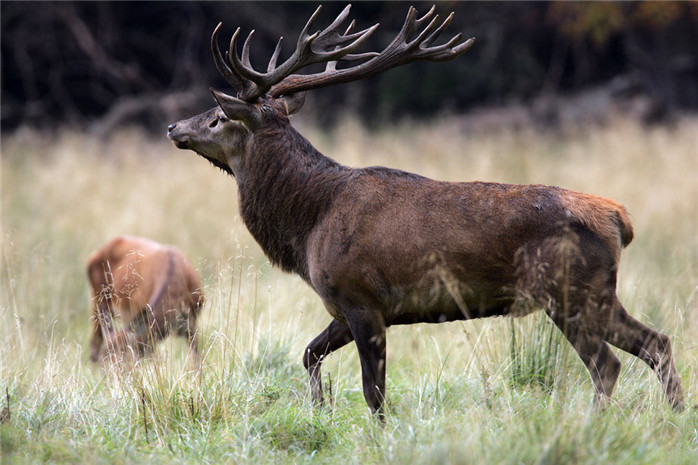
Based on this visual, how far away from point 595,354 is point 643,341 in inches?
10.1

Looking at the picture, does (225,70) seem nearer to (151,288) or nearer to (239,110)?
(239,110)

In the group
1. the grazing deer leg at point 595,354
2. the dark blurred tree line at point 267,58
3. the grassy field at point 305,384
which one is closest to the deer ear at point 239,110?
the grassy field at point 305,384

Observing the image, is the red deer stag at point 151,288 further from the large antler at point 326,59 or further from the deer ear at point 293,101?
the large antler at point 326,59

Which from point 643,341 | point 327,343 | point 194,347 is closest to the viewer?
point 643,341

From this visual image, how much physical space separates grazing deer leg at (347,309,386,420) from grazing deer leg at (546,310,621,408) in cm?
95

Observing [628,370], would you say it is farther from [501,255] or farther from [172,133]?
[172,133]

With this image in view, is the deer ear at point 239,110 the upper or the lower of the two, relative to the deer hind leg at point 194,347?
upper

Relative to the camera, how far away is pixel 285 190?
5207 mm

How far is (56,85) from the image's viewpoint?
19.4 metres

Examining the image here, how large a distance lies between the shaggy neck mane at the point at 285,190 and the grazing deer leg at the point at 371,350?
59 cm

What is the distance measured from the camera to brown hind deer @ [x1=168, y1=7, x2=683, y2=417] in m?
4.49

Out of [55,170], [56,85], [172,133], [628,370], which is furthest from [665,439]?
[56,85]

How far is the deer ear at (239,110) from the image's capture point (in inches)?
201

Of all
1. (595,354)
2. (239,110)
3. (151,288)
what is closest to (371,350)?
(595,354)
